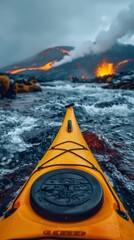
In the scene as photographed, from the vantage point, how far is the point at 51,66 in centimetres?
18562

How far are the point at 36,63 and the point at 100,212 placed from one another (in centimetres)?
20929

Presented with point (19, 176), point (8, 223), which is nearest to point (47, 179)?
point (8, 223)

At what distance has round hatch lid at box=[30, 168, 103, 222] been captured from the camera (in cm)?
164

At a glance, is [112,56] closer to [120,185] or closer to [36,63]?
[36,63]

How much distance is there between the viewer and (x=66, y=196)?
1881 millimetres

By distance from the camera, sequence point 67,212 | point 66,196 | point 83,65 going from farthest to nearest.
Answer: point 83,65 < point 66,196 < point 67,212

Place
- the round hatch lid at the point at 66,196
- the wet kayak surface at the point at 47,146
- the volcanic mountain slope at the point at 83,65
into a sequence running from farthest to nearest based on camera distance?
1. the volcanic mountain slope at the point at 83,65
2. the wet kayak surface at the point at 47,146
3. the round hatch lid at the point at 66,196

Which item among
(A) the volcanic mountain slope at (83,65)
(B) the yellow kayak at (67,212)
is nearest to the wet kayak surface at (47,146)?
(B) the yellow kayak at (67,212)

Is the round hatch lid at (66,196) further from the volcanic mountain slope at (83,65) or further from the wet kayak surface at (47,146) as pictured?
the volcanic mountain slope at (83,65)

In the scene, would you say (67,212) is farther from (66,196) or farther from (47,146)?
(47,146)

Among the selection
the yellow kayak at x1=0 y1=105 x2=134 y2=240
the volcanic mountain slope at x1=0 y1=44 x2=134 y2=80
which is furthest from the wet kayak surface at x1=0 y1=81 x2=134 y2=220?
the volcanic mountain slope at x1=0 y1=44 x2=134 y2=80

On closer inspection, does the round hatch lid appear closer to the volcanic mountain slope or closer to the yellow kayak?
the yellow kayak

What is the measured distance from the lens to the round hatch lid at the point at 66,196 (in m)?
1.64

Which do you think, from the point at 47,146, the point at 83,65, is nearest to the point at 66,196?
the point at 47,146
